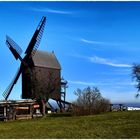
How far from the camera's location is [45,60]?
5919 centimetres

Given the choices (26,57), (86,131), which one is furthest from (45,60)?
(86,131)

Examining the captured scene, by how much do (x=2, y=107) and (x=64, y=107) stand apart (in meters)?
18.2

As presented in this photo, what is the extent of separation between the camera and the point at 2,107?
144ft

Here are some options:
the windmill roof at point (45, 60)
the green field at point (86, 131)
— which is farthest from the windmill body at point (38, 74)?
the green field at point (86, 131)

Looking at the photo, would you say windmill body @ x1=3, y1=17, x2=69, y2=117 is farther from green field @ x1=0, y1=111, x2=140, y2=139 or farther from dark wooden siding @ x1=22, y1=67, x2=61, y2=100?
green field @ x1=0, y1=111, x2=140, y2=139

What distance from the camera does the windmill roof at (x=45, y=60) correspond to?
2263 inches

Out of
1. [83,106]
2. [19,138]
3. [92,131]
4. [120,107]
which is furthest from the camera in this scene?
[120,107]

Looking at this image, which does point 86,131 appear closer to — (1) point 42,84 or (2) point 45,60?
(1) point 42,84

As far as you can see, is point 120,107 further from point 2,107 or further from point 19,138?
point 19,138

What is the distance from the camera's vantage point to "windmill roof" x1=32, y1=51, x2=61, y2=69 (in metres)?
57.5

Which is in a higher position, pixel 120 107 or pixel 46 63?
pixel 46 63

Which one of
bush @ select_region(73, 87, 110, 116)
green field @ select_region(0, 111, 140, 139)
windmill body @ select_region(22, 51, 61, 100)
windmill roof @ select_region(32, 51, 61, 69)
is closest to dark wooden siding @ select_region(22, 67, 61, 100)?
windmill body @ select_region(22, 51, 61, 100)

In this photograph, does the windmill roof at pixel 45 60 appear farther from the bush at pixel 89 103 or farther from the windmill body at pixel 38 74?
the bush at pixel 89 103

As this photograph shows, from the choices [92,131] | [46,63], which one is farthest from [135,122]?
[46,63]
